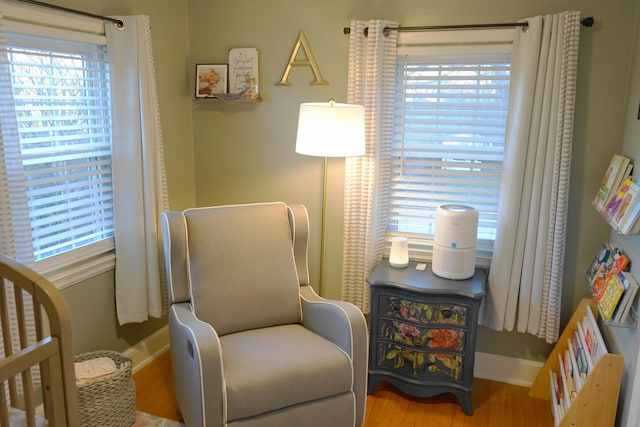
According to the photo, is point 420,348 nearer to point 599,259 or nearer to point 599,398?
point 599,398

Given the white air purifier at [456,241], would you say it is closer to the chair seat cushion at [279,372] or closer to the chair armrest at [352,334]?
the chair armrest at [352,334]

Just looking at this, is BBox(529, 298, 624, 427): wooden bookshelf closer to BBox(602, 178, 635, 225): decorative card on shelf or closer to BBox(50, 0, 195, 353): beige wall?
BBox(602, 178, 635, 225): decorative card on shelf

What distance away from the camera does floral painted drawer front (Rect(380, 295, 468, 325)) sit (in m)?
2.50

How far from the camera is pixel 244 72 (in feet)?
9.90

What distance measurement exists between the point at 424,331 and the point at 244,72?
5.87 ft

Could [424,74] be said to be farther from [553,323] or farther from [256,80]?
[553,323]

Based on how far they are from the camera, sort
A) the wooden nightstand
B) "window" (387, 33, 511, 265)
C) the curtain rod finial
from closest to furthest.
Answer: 1. the curtain rod finial
2. the wooden nightstand
3. "window" (387, 33, 511, 265)

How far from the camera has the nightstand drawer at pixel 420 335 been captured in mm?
2529

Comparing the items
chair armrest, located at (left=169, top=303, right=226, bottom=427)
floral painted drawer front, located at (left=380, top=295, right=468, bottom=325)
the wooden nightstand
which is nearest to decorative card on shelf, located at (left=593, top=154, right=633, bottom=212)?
the wooden nightstand

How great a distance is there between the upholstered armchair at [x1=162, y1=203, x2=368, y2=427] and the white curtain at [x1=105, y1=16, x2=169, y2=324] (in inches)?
13.5

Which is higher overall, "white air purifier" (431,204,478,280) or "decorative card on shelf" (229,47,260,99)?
"decorative card on shelf" (229,47,260,99)

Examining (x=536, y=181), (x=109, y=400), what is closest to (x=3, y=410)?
(x=109, y=400)

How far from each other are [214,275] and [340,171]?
99 cm

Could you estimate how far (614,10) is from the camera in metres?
2.38
